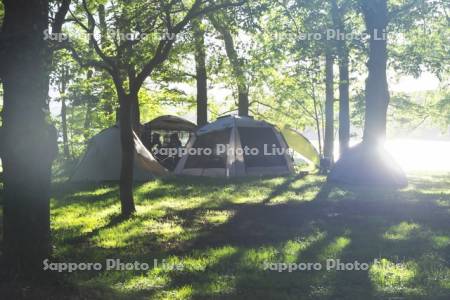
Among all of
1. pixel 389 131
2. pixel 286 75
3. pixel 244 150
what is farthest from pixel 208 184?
pixel 389 131

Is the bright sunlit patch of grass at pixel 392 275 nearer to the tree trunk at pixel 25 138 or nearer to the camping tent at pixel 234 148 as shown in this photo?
the tree trunk at pixel 25 138

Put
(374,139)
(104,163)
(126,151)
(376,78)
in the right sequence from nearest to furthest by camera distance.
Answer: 1. (126,151)
2. (374,139)
3. (376,78)
4. (104,163)

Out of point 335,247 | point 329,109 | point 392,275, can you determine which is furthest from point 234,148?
point 392,275

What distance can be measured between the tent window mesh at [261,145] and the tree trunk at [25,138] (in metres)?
14.0

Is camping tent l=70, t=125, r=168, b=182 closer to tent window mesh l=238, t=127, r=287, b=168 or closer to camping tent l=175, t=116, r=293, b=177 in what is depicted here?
camping tent l=175, t=116, r=293, b=177

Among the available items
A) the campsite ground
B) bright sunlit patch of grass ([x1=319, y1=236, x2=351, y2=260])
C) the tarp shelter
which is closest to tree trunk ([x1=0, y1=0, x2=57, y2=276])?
the campsite ground

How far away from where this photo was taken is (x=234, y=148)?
733 inches

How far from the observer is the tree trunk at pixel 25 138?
5020 millimetres

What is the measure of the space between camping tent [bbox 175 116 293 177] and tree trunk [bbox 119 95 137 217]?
8011mm

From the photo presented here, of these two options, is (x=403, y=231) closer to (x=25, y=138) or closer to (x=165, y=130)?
(x=25, y=138)

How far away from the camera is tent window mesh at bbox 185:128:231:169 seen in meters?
19.1

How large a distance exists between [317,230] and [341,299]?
12.1ft

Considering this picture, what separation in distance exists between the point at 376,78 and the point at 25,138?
14331 millimetres

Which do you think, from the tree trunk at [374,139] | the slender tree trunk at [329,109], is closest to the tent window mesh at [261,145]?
the tree trunk at [374,139]
